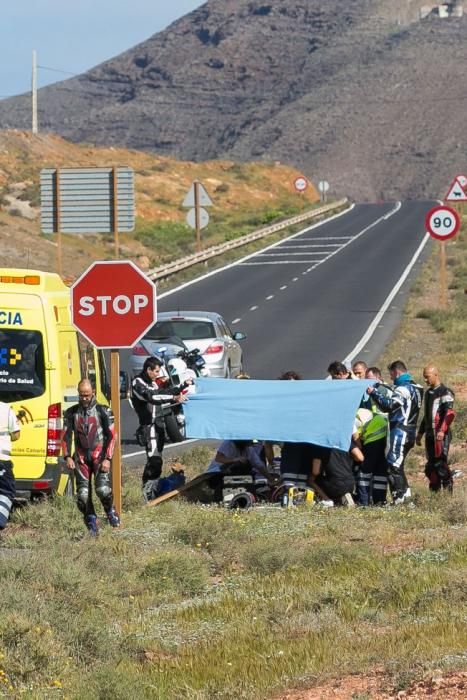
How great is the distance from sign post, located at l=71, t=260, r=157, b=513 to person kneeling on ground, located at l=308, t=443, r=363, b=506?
10.3 feet

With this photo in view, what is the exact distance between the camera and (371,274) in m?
49.7

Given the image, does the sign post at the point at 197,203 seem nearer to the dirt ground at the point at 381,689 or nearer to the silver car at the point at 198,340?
the silver car at the point at 198,340

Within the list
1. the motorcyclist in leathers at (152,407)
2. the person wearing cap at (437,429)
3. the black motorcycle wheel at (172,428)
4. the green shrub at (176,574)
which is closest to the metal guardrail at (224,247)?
the motorcyclist in leathers at (152,407)

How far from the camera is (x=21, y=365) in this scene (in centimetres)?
1412

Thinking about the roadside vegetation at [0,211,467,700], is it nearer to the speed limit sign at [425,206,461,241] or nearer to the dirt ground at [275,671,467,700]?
the dirt ground at [275,671,467,700]

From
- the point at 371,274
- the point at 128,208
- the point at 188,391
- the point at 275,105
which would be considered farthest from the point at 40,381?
the point at 275,105

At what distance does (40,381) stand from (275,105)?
605 ft

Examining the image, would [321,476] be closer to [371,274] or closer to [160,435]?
[160,435]

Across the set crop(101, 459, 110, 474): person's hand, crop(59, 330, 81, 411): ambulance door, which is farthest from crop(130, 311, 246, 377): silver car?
crop(101, 459, 110, 474): person's hand

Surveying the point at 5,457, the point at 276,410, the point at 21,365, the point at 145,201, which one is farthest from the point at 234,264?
the point at 5,457

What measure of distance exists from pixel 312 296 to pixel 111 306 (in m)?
31.2

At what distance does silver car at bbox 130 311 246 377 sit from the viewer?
2442 cm

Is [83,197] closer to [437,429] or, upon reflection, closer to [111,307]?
[437,429]

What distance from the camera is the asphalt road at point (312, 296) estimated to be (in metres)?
30.8
